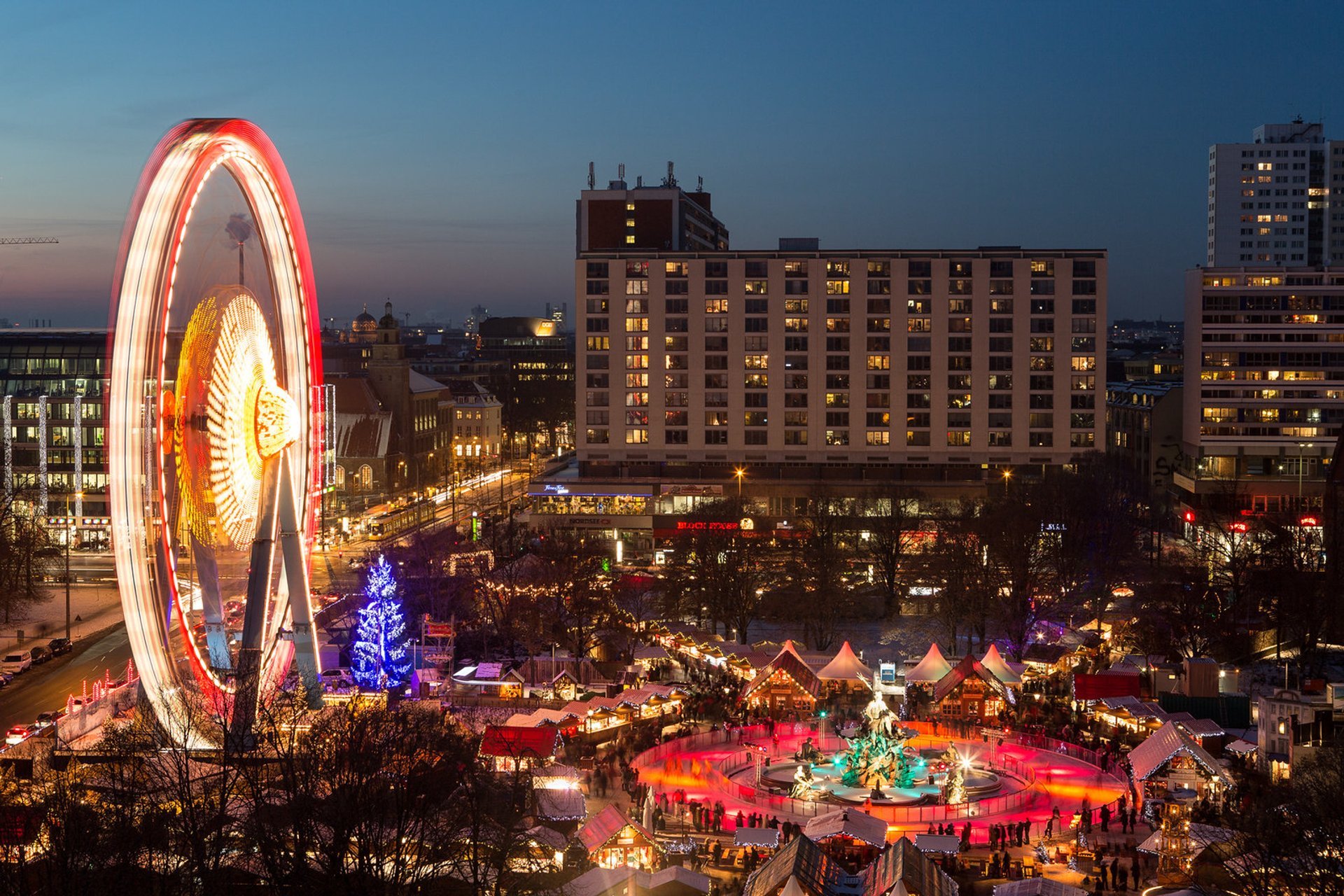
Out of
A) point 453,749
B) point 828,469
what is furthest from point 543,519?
point 453,749

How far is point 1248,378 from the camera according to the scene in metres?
94.8

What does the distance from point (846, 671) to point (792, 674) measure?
2560 mm

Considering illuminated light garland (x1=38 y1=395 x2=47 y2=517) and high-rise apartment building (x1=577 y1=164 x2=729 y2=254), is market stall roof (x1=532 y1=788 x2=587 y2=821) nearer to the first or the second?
illuminated light garland (x1=38 y1=395 x2=47 y2=517)

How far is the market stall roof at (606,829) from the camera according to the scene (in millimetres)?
32125

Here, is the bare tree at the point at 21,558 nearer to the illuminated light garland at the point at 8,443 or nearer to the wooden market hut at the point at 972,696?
the illuminated light garland at the point at 8,443

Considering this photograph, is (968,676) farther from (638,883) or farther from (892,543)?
(892,543)

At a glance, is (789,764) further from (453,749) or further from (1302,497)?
(1302,497)

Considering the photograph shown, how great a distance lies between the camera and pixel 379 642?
49031 mm

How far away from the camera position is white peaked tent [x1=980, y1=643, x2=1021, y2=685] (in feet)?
163

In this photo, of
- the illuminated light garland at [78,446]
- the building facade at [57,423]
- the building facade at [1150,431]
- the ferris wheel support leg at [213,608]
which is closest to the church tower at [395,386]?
the building facade at [57,423]

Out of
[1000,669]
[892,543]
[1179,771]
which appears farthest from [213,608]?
[892,543]

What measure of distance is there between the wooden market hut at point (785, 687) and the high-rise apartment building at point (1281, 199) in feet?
440

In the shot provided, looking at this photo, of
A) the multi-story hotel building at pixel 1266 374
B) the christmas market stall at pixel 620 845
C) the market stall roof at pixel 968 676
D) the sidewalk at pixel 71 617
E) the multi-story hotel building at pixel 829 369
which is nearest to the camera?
the christmas market stall at pixel 620 845

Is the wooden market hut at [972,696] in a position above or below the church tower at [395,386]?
below
